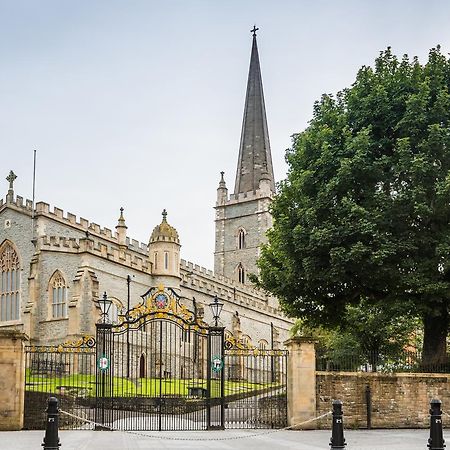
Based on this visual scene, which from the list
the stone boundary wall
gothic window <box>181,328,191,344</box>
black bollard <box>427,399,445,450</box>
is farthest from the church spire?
black bollard <box>427,399,445,450</box>

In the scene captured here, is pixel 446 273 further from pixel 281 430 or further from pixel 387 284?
pixel 281 430

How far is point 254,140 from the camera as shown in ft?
293

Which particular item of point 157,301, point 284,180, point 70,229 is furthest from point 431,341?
point 70,229

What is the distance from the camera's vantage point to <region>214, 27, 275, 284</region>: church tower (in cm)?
8756

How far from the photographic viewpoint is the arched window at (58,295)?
4950 cm

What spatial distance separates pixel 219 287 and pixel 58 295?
16361 mm

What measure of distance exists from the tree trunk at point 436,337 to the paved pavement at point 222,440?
5764 millimetres

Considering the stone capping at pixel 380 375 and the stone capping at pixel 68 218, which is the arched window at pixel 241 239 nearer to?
the stone capping at pixel 68 218

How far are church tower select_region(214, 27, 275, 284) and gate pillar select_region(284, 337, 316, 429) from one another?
64477 mm

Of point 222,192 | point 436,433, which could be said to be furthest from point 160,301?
point 222,192

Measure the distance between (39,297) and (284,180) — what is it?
2534 centimetres

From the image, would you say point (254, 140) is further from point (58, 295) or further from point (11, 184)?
point (58, 295)

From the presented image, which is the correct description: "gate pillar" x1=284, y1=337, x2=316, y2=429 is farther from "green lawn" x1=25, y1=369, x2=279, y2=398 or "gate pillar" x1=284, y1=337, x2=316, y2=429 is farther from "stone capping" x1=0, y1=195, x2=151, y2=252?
"stone capping" x1=0, y1=195, x2=151, y2=252

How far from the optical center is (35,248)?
52094mm
